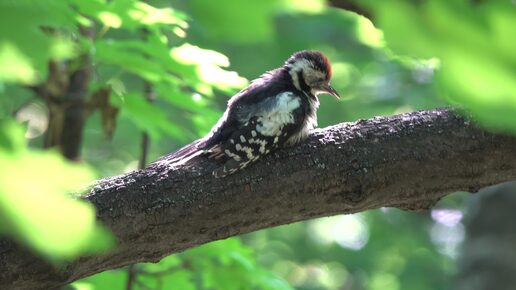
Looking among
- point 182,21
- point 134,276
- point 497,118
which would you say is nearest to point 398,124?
point 182,21

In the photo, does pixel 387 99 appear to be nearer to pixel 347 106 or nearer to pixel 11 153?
pixel 347 106

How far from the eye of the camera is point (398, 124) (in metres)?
2.60

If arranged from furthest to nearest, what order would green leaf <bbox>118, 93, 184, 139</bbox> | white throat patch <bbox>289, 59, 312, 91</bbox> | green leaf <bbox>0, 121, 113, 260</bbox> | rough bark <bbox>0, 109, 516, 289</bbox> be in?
white throat patch <bbox>289, 59, 312, 91</bbox> → green leaf <bbox>118, 93, 184, 139</bbox> → rough bark <bbox>0, 109, 516, 289</bbox> → green leaf <bbox>0, 121, 113, 260</bbox>

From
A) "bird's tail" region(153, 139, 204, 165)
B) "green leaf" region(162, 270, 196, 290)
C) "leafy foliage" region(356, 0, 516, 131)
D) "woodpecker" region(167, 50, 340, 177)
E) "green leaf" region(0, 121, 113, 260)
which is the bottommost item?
"green leaf" region(0, 121, 113, 260)

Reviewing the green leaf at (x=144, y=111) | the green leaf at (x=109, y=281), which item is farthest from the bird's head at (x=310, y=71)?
the green leaf at (x=109, y=281)

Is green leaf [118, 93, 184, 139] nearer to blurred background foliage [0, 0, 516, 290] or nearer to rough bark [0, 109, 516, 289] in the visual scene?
blurred background foliage [0, 0, 516, 290]

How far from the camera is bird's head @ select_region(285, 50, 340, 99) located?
3.42 metres

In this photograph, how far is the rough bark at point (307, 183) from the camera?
7.86ft

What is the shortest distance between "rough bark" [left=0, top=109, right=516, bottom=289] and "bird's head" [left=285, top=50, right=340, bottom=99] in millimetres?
820

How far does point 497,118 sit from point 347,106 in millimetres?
7270

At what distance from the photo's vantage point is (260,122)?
2818mm

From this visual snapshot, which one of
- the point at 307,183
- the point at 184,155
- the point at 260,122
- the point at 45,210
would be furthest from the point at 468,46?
the point at 260,122

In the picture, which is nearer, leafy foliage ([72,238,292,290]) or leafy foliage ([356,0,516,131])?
leafy foliage ([356,0,516,131])

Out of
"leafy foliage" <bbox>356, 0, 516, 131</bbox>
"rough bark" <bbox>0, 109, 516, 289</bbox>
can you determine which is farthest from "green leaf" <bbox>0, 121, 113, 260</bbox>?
"rough bark" <bbox>0, 109, 516, 289</bbox>
